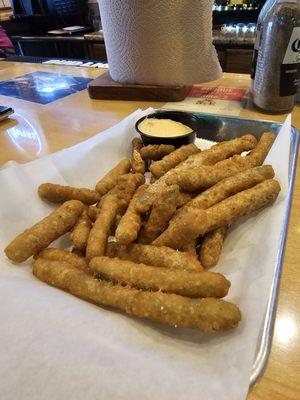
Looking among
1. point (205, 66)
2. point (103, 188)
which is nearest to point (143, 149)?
point (103, 188)

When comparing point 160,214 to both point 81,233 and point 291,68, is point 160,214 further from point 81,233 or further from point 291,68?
point 291,68

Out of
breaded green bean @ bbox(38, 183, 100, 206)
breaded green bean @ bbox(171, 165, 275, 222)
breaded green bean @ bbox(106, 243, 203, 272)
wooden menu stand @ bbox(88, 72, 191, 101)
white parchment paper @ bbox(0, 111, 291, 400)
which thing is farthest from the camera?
wooden menu stand @ bbox(88, 72, 191, 101)

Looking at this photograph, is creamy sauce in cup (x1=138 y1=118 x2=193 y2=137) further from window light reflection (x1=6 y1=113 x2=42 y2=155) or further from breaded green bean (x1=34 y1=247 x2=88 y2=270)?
breaded green bean (x1=34 y1=247 x2=88 y2=270)

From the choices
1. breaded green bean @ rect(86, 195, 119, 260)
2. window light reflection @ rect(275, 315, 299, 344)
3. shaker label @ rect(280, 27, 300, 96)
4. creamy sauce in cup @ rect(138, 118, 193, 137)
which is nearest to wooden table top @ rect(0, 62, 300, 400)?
window light reflection @ rect(275, 315, 299, 344)

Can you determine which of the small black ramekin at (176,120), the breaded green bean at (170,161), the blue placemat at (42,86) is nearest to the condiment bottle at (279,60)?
the small black ramekin at (176,120)

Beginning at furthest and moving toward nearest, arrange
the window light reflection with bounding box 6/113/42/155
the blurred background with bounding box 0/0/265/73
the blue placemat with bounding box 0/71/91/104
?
1. the blurred background with bounding box 0/0/265/73
2. the blue placemat with bounding box 0/71/91/104
3. the window light reflection with bounding box 6/113/42/155

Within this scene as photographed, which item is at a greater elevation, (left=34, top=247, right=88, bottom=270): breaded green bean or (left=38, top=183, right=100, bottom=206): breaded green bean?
(left=38, top=183, right=100, bottom=206): breaded green bean
